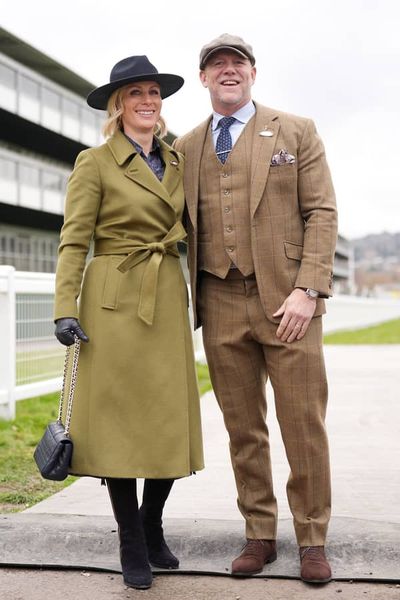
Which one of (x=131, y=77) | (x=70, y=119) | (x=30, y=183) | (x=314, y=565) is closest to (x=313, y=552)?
(x=314, y=565)

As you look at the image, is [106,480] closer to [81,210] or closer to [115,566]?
[115,566]

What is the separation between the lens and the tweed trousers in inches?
146

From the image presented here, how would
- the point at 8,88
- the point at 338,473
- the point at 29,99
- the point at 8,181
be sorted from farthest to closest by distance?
the point at 29,99 < the point at 8,181 < the point at 8,88 < the point at 338,473

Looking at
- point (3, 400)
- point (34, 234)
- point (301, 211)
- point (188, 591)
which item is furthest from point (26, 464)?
point (34, 234)

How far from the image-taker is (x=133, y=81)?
3.75 m

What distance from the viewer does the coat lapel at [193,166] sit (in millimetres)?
3791

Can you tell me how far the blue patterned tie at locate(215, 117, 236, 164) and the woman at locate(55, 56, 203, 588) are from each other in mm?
251

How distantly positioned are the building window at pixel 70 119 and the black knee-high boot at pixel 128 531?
1581 inches

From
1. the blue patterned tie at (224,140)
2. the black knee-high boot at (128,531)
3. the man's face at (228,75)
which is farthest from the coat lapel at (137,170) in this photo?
the black knee-high boot at (128,531)

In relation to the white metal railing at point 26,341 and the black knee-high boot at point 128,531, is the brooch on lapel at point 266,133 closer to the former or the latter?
the black knee-high boot at point 128,531

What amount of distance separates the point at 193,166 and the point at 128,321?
2.32ft

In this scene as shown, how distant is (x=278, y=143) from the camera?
12.2ft

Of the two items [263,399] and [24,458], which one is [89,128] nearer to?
[24,458]

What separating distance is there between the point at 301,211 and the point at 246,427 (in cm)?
92
